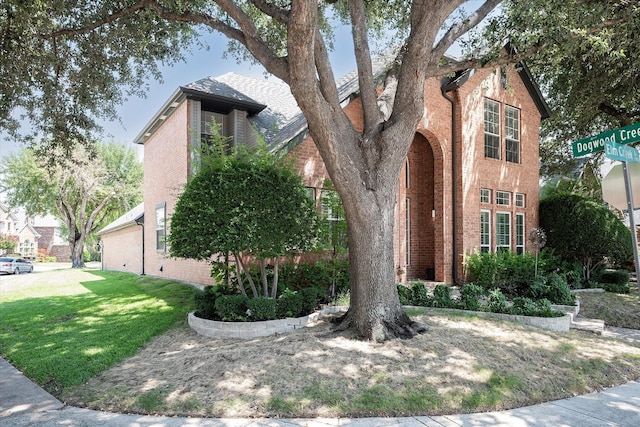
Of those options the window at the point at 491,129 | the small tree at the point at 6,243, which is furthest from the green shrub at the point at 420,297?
the small tree at the point at 6,243

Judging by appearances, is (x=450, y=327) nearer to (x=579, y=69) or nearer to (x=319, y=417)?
(x=319, y=417)

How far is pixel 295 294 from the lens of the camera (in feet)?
26.7

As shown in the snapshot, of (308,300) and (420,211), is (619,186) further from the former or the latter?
(420,211)

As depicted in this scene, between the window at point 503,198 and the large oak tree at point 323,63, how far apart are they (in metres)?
6.70

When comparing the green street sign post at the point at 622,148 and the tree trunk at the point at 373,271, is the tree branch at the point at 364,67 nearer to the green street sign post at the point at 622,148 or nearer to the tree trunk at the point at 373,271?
the tree trunk at the point at 373,271

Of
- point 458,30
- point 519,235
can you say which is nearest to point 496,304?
point 458,30

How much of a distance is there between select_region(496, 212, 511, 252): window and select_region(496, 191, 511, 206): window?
1.17 feet

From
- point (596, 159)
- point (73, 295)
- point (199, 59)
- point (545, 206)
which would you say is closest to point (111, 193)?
point (73, 295)

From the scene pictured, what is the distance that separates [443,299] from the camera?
9188mm

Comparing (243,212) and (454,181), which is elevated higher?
(454,181)

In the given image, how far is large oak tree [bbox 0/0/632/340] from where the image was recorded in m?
6.37

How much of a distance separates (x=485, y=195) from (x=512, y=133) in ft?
9.38

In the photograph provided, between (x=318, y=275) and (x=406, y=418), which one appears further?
(x=318, y=275)

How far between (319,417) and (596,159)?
19705 mm
